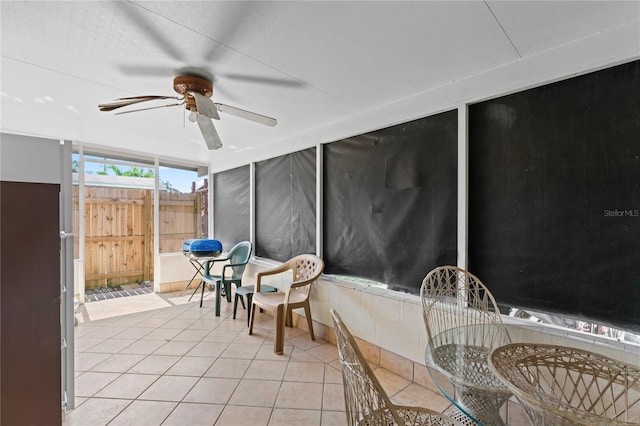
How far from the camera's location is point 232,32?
1499mm

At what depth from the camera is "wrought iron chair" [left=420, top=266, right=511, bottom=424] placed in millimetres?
1149

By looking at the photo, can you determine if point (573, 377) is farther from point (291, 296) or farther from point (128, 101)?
point (128, 101)

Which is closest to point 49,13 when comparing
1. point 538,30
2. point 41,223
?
point 41,223

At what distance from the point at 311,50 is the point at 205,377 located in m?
2.50

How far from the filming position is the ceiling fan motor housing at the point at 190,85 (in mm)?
1913

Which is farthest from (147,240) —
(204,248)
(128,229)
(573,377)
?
(573,377)

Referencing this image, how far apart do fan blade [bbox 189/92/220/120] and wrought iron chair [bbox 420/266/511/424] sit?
1824 mm

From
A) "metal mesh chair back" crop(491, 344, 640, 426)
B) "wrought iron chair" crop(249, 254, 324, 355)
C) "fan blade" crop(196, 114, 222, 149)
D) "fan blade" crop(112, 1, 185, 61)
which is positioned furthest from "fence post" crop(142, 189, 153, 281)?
"metal mesh chair back" crop(491, 344, 640, 426)

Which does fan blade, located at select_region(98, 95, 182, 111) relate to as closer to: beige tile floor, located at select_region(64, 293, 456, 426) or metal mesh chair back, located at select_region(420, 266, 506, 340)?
beige tile floor, located at select_region(64, 293, 456, 426)

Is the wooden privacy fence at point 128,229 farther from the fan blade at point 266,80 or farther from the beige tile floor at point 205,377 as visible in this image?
the fan blade at point 266,80

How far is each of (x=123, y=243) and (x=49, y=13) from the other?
440 cm

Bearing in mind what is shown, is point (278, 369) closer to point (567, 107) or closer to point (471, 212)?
Result: point (471, 212)

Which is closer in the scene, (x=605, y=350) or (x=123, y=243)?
(x=605, y=350)

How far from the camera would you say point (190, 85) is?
1926mm
